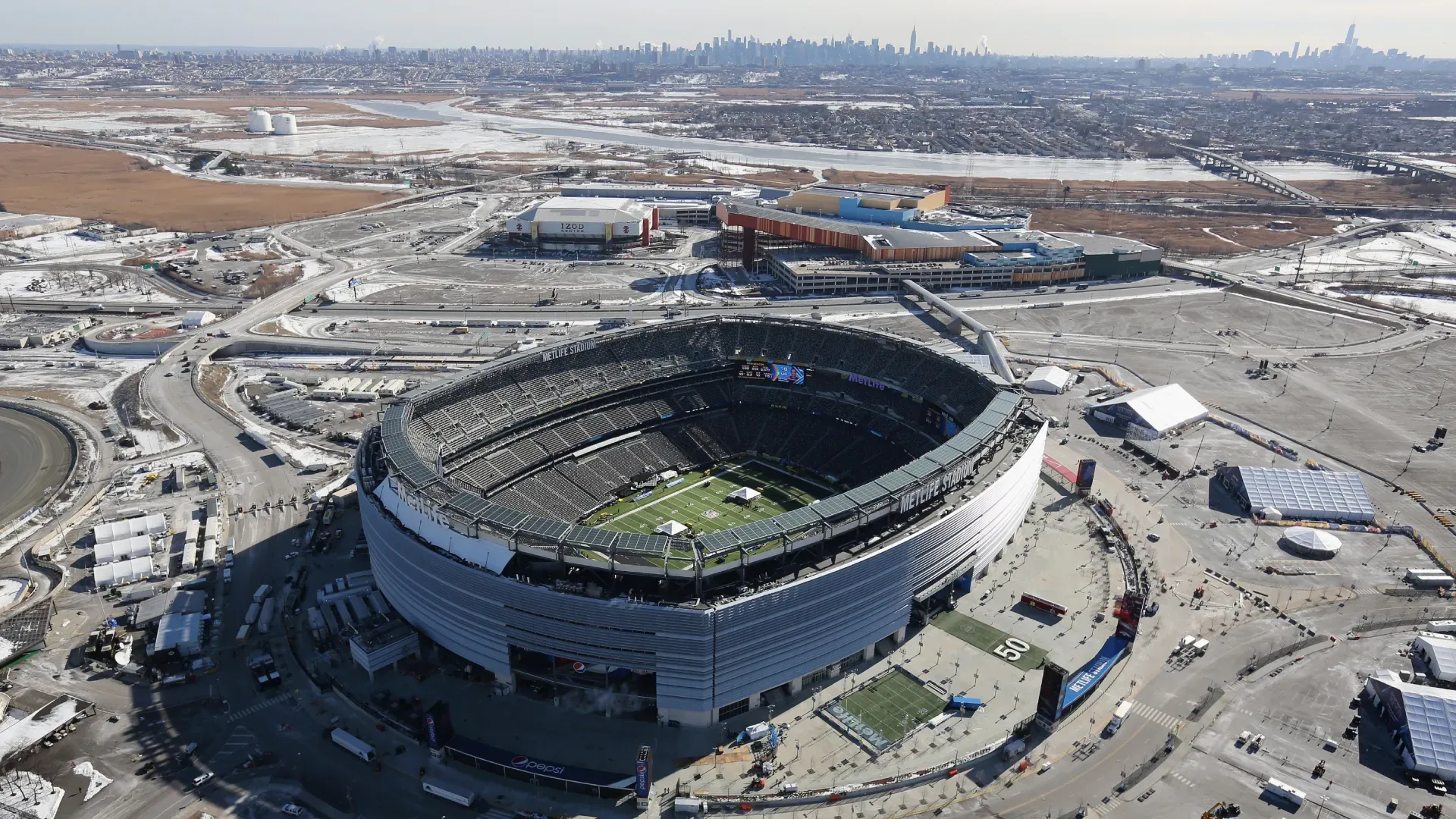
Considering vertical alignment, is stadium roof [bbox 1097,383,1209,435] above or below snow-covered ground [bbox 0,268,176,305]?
below

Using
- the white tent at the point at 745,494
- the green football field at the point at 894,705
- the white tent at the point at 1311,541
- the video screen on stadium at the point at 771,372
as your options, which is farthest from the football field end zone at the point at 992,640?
the video screen on stadium at the point at 771,372

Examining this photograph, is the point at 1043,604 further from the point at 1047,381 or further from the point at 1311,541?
the point at 1047,381

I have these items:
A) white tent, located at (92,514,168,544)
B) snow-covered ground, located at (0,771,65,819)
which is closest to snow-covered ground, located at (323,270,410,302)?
white tent, located at (92,514,168,544)

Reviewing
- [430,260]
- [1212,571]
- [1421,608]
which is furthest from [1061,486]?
[430,260]

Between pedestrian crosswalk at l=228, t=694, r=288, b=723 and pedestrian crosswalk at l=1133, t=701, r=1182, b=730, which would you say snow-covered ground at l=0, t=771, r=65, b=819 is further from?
pedestrian crosswalk at l=1133, t=701, r=1182, b=730

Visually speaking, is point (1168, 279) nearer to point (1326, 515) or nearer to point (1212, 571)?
point (1326, 515)

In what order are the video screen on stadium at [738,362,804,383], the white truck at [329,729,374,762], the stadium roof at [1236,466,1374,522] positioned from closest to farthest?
the white truck at [329,729,374,762], the stadium roof at [1236,466,1374,522], the video screen on stadium at [738,362,804,383]

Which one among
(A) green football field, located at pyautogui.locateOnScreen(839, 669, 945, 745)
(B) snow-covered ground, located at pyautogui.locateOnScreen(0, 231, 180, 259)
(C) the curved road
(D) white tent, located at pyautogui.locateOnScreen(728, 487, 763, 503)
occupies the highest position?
(B) snow-covered ground, located at pyautogui.locateOnScreen(0, 231, 180, 259)
